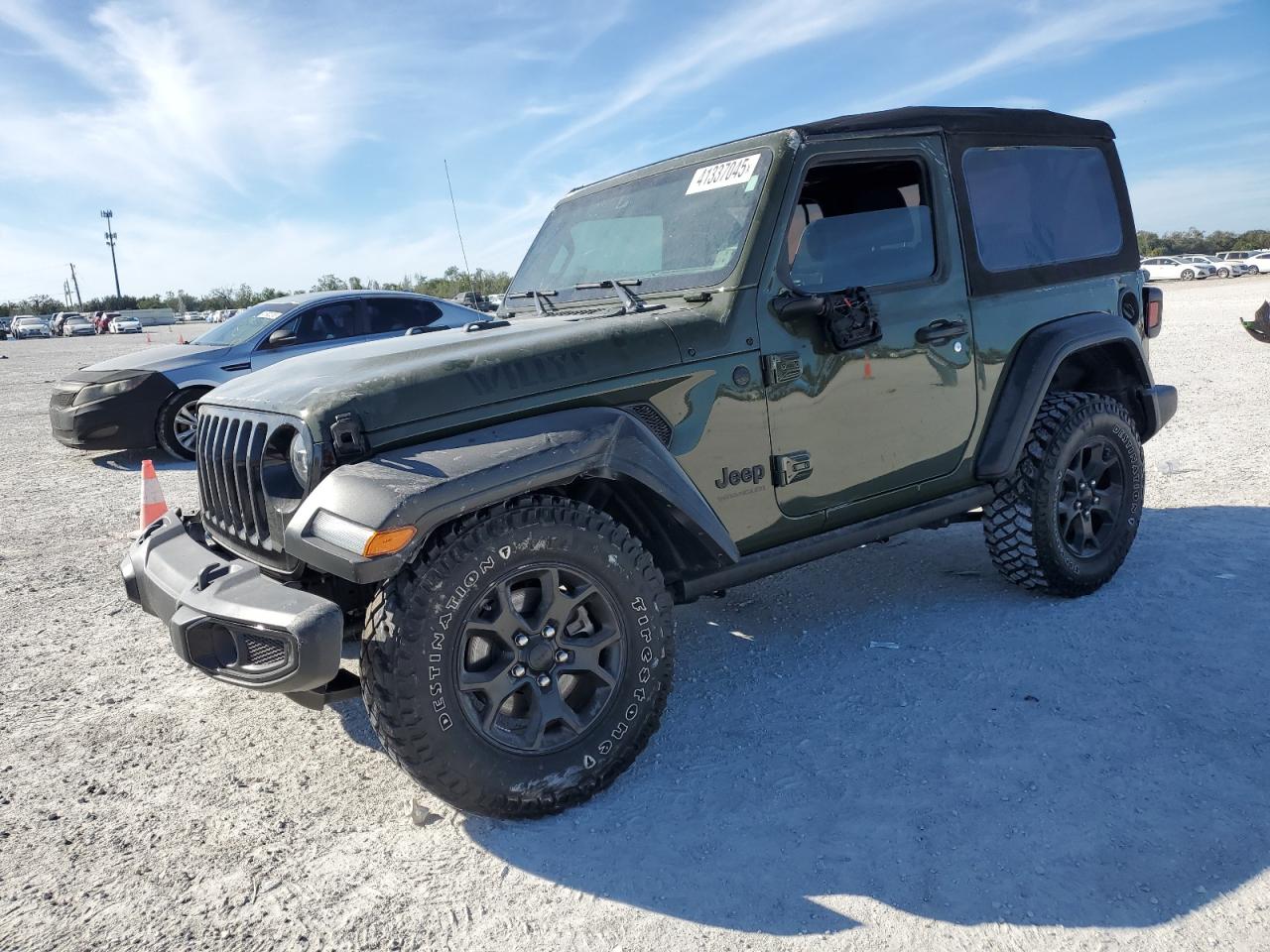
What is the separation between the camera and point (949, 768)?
2934mm

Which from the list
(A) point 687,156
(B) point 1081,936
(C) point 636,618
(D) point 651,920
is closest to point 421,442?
(C) point 636,618

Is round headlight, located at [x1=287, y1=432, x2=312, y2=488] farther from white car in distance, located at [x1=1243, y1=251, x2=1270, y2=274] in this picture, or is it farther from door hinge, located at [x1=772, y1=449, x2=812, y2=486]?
white car in distance, located at [x1=1243, y1=251, x2=1270, y2=274]

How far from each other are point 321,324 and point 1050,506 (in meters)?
7.40

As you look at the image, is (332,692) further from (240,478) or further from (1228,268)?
Result: (1228,268)

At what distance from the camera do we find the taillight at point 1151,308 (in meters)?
4.67

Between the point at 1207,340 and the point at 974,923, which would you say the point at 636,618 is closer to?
the point at 974,923

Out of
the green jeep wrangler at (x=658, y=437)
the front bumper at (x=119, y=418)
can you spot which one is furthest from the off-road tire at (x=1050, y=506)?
the front bumper at (x=119, y=418)

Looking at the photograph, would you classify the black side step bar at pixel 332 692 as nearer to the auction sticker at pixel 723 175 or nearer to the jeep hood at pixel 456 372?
the jeep hood at pixel 456 372

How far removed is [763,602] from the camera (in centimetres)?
452

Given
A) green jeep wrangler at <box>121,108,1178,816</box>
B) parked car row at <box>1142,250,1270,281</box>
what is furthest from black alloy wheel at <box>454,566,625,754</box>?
parked car row at <box>1142,250,1270,281</box>

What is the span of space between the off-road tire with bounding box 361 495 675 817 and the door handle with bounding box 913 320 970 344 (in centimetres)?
154

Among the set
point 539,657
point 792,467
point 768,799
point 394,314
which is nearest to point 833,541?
point 792,467

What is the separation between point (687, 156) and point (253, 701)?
9.17ft

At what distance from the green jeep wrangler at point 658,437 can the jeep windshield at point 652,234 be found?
0.02 m
